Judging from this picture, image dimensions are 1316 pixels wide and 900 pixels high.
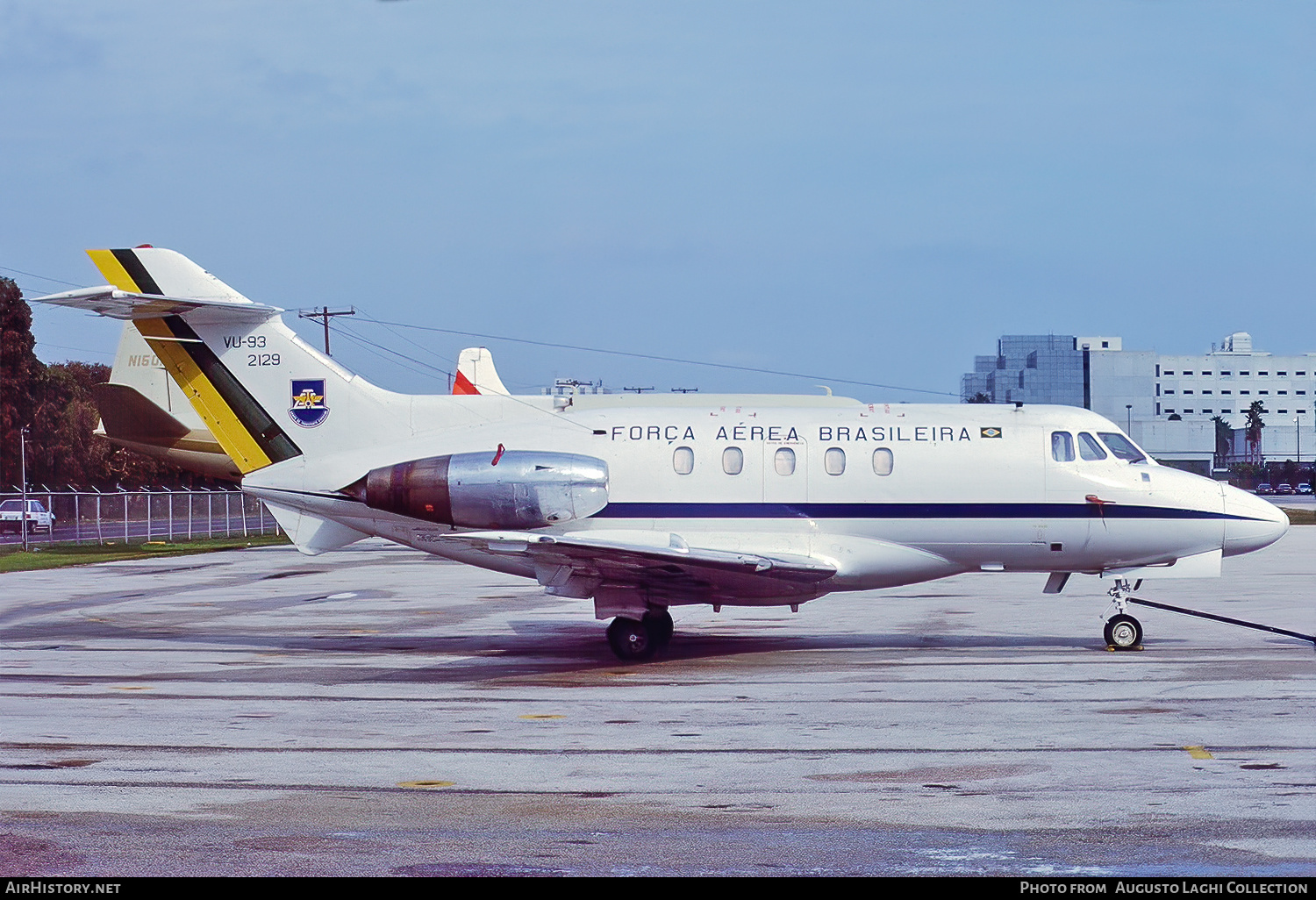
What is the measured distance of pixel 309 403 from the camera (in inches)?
728

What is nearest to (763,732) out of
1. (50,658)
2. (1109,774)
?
(1109,774)

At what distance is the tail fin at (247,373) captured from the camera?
18.4 metres

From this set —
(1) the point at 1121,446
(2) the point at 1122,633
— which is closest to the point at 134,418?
(1) the point at 1121,446

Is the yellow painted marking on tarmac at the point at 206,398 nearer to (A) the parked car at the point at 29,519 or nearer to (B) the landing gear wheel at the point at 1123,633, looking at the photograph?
(B) the landing gear wheel at the point at 1123,633

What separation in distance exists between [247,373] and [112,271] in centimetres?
224

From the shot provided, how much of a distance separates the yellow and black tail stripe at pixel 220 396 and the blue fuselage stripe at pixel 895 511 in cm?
474

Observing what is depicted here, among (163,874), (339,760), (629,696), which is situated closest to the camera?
Answer: (163,874)

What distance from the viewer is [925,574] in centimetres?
1772

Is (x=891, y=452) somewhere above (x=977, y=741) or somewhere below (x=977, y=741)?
above

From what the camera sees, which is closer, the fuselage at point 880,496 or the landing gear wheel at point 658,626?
the landing gear wheel at point 658,626

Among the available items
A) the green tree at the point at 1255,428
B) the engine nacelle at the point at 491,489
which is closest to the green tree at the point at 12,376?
the engine nacelle at the point at 491,489

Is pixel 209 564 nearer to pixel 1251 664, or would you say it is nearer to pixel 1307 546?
pixel 1251 664

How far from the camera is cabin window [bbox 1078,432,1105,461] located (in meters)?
17.9

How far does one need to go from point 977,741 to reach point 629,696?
4022 millimetres
